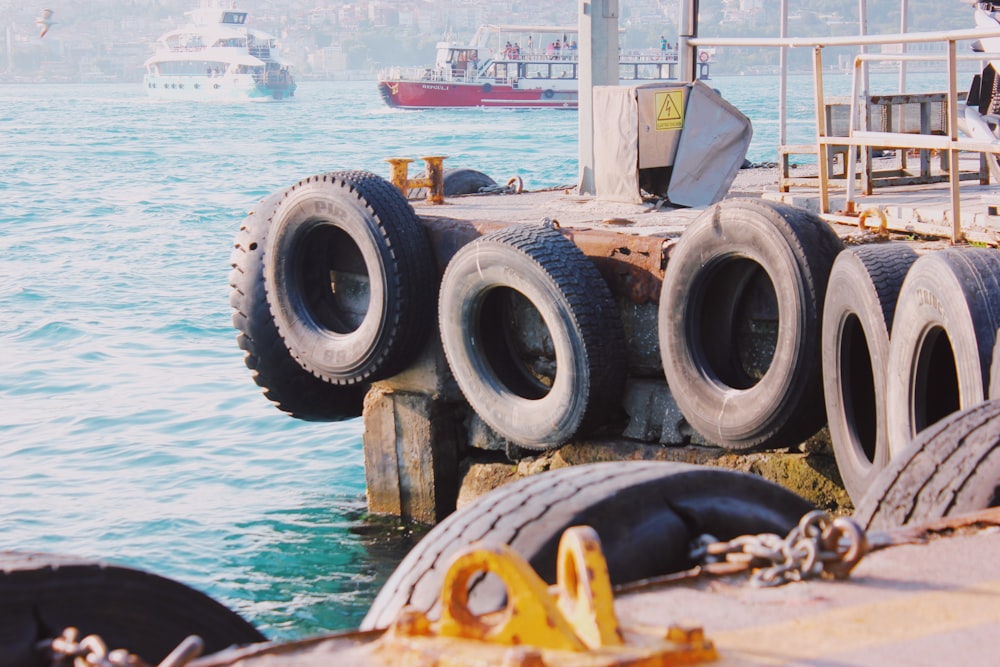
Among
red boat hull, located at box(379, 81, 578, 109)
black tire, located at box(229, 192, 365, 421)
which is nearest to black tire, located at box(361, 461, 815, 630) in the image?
black tire, located at box(229, 192, 365, 421)

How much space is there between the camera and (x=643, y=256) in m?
6.08

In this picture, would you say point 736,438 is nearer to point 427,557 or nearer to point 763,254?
point 763,254

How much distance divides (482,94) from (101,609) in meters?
61.2

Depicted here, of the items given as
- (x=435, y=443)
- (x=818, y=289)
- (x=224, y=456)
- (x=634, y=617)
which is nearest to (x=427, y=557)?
(x=634, y=617)

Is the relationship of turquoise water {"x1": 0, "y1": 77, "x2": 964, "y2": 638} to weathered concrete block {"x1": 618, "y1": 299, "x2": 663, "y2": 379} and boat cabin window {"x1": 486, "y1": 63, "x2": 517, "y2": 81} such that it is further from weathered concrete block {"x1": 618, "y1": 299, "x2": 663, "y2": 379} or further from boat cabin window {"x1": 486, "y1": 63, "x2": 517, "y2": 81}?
boat cabin window {"x1": 486, "y1": 63, "x2": 517, "y2": 81}

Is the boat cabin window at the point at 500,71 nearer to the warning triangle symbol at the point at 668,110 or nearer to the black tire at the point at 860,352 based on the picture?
the warning triangle symbol at the point at 668,110

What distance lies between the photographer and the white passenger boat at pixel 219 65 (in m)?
82.5

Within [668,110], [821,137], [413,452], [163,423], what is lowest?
[163,423]

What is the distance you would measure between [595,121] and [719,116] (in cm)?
80

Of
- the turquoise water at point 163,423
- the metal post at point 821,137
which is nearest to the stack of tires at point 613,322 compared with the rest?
the turquoise water at point 163,423

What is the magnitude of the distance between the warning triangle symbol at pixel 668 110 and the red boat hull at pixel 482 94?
54335 mm

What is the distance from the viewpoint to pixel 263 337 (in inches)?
299

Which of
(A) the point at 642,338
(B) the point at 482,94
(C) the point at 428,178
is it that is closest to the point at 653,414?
(A) the point at 642,338

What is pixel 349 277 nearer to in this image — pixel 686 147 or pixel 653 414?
pixel 653 414
